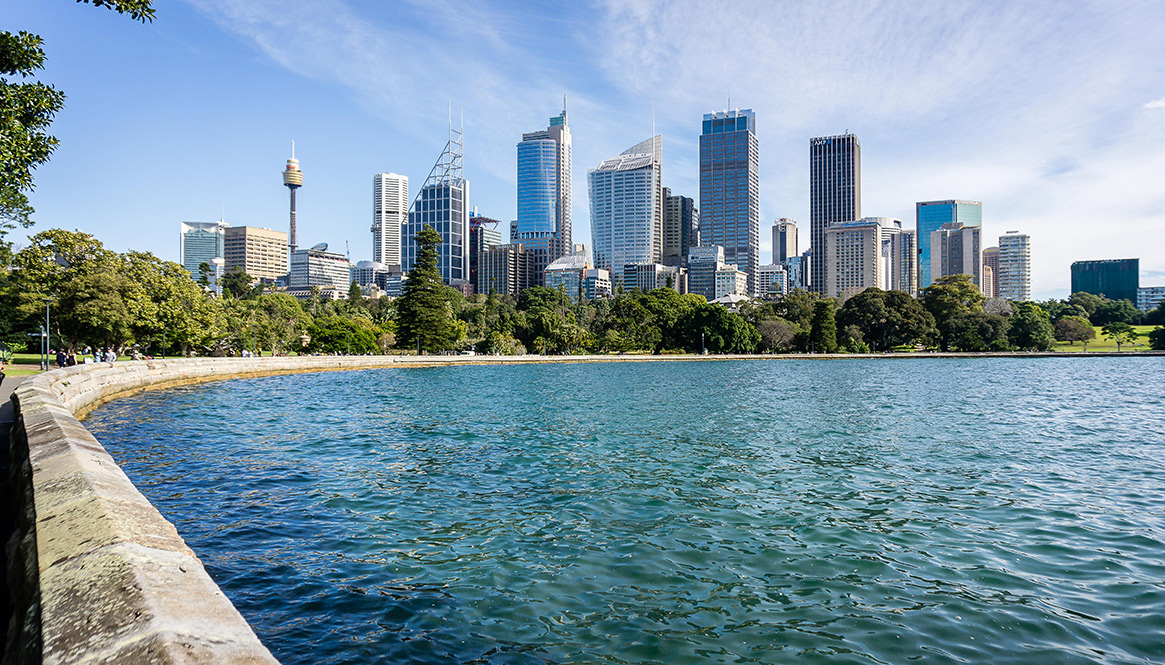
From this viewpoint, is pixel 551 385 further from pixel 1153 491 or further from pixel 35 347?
pixel 35 347

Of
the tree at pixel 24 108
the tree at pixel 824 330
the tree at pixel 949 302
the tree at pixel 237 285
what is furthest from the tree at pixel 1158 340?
the tree at pixel 237 285

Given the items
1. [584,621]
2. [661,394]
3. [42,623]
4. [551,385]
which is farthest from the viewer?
[551,385]

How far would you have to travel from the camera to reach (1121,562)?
283 inches

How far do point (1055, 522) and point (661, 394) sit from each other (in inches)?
940

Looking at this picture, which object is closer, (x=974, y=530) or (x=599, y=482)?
(x=974, y=530)

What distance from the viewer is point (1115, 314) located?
122812 millimetres

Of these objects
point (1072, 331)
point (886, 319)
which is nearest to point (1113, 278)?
point (1072, 331)

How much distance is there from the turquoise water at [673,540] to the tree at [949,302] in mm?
95686

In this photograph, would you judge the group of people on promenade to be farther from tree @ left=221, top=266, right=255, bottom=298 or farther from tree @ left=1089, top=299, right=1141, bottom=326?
tree @ left=1089, top=299, right=1141, bottom=326

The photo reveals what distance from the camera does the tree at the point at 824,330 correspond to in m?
99.1

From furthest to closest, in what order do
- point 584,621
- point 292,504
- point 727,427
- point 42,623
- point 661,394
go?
1. point 661,394
2. point 727,427
3. point 292,504
4. point 584,621
5. point 42,623

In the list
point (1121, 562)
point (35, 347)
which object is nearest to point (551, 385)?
point (1121, 562)

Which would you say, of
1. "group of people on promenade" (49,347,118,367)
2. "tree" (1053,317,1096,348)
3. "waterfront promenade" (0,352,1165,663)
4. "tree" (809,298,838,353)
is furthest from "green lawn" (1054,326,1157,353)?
"waterfront promenade" (0,352,1165,663)

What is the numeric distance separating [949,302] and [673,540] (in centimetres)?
11647
